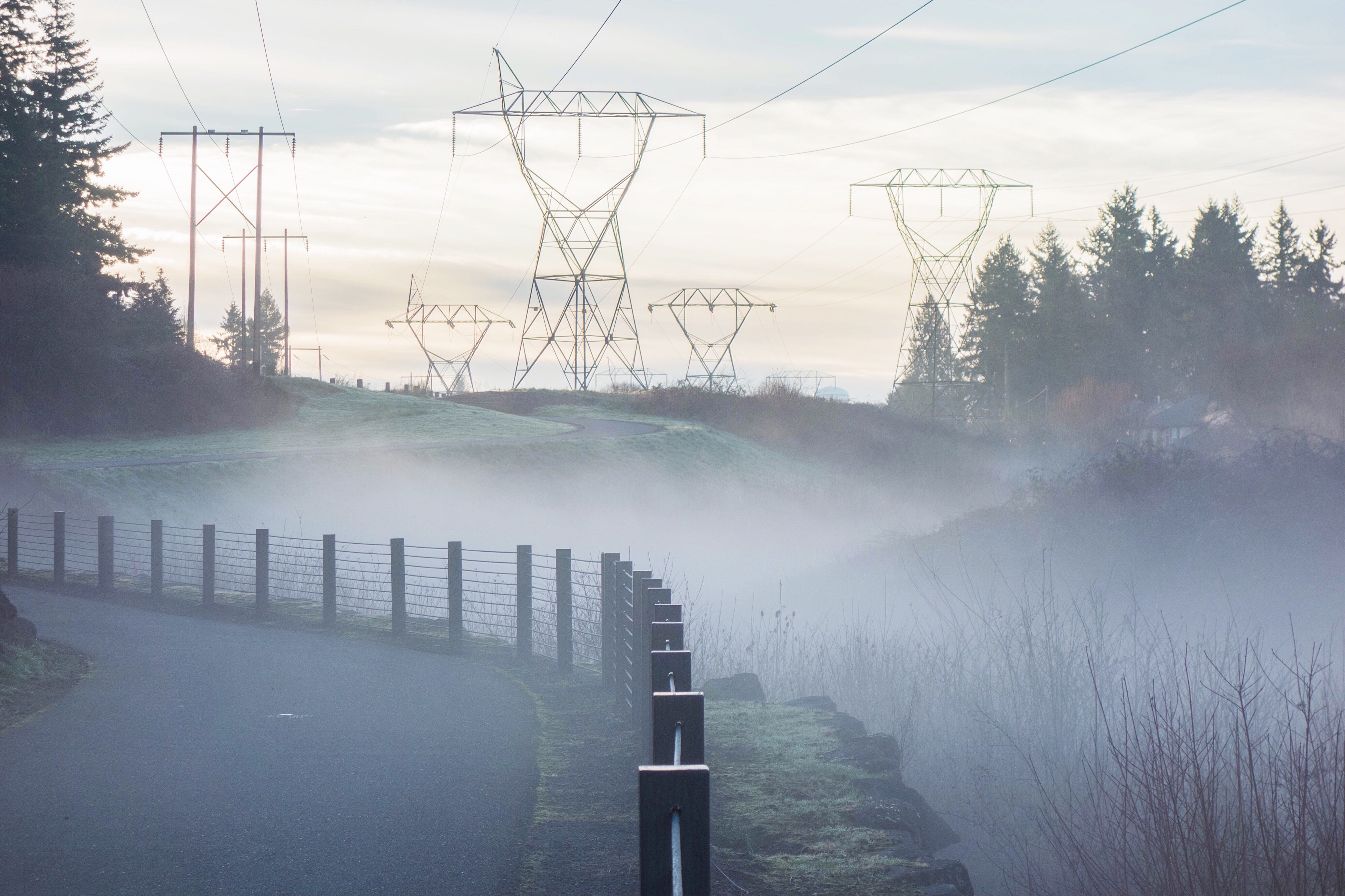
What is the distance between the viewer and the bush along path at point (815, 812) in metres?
5.28

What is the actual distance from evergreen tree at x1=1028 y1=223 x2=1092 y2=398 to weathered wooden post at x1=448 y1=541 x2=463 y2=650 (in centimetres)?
7454

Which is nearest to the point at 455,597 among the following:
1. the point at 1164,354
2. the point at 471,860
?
the point at 471,860

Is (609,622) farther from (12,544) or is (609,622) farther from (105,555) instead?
(12,544)

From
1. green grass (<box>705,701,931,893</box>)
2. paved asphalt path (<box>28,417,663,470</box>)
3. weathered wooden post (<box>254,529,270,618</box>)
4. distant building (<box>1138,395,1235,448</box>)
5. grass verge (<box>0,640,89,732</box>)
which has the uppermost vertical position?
distant building (<box>1138,395,1235,448</box>)

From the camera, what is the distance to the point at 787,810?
20.8 ft

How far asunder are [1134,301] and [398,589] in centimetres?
8109

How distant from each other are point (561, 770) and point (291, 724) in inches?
94.9

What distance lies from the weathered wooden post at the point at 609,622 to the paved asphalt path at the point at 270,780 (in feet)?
2.71

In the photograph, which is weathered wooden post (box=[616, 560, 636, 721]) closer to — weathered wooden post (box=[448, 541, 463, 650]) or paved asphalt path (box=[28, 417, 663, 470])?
weathered wooden post (box=[448, 541, 463, 650])

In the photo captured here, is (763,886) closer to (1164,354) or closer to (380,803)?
(380,803)

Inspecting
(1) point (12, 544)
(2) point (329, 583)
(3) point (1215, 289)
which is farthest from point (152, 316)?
(3) point (1215, 289)

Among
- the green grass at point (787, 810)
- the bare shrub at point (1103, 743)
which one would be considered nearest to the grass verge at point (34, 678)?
the green grass at point (787, 810)

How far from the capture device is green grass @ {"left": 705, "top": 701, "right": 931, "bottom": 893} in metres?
5.35

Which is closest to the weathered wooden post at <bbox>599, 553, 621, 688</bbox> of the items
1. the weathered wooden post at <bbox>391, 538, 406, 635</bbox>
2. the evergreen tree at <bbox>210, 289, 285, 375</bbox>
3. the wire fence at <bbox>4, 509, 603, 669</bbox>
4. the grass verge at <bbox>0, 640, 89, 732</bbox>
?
the wire fence at <bbox>4, 509, 603, 669</bbox>
